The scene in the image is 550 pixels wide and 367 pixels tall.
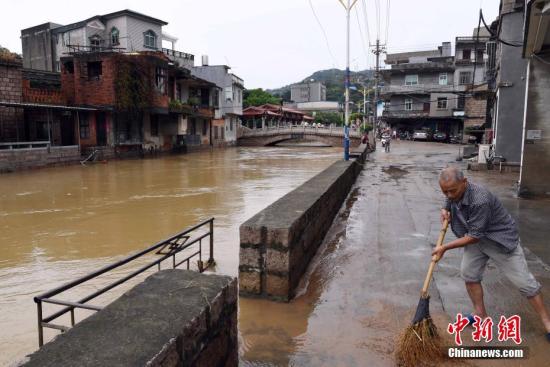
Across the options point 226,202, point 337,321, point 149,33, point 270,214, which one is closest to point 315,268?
point 270,214

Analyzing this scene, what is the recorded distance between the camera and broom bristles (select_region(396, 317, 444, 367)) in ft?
11.0

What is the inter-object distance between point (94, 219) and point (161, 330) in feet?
30.4

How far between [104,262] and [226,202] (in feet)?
18.7

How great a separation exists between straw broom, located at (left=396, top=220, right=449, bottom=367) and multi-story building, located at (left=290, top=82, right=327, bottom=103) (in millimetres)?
114543

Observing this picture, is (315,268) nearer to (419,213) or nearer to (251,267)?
(251,267)

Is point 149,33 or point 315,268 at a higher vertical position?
point 149,33

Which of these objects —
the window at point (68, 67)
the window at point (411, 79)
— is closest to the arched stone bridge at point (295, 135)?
the window at point (411, 79)

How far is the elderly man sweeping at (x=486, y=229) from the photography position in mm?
3592

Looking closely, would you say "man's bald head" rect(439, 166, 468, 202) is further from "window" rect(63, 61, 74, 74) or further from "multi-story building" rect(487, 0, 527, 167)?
"window" rect(63, 61, 74, 74)

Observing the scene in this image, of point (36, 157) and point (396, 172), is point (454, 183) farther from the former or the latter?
point (36, 157)

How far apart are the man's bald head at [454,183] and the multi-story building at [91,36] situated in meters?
35.3

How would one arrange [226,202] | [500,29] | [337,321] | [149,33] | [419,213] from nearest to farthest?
[337,321] → [419,213] → [226,202] → [500,29] → [149,33]

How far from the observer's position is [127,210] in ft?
38.0

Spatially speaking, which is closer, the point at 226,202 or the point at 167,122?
the point at 226,202
